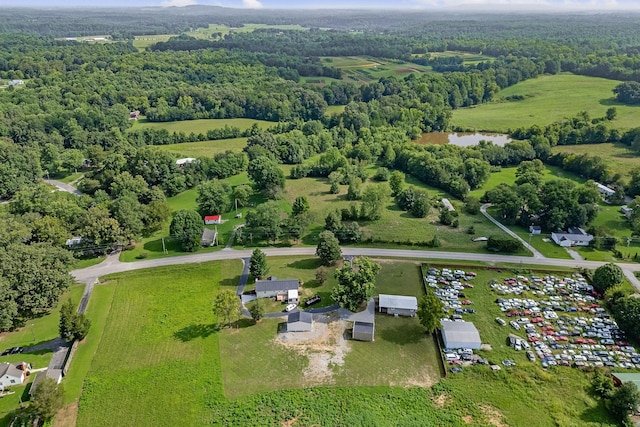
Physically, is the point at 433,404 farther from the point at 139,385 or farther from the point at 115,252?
the point at 115,252

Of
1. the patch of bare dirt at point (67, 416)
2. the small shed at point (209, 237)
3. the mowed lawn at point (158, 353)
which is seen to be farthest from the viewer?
the small shed at point (209, 237)

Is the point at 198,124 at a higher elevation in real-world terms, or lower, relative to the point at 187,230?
lower

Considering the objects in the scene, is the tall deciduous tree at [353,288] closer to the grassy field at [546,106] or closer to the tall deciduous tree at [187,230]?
the tall deciduous tree at [187,230]

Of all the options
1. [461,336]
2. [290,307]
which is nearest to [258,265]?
[290,307]

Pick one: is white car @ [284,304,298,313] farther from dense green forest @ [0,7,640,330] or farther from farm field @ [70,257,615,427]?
dense green forest @ [0,7,640,330]

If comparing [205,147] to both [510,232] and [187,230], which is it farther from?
[510,232]

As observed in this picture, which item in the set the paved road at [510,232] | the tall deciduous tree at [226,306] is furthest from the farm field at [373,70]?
the tall deciduous tree at [226,306]

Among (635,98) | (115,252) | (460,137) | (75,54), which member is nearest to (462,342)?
(115,252)

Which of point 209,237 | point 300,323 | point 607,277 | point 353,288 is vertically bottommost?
point 209,237
